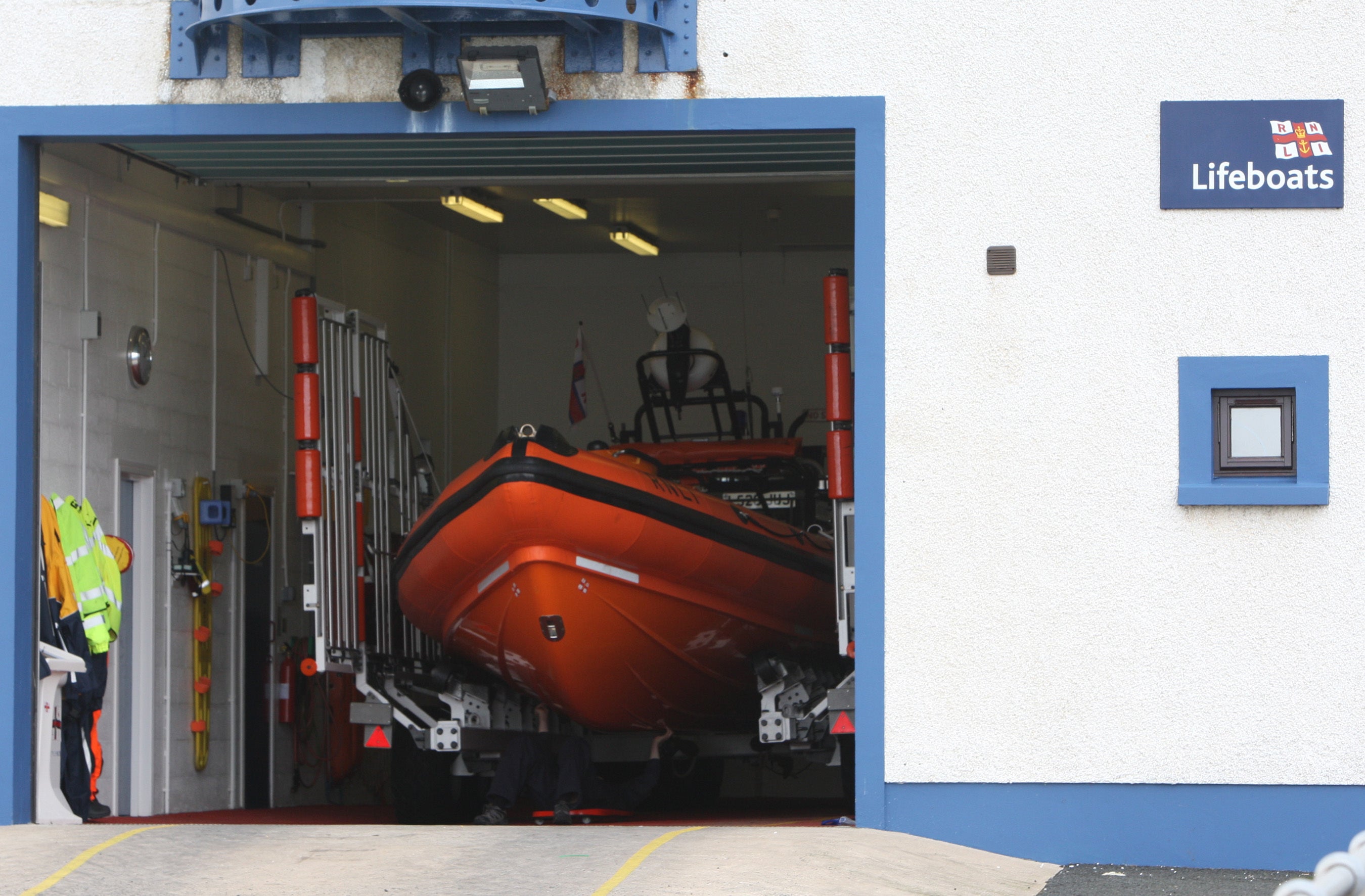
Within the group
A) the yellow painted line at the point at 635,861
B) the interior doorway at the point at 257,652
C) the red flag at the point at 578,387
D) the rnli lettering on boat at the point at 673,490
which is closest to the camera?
the yellow painted line at the point at 635,861

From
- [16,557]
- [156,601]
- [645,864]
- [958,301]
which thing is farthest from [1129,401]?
[156,601]

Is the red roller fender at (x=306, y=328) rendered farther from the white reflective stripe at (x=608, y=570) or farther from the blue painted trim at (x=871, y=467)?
the blue painted trim at (x=871, y=467)

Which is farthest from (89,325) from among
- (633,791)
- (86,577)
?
(633,791)

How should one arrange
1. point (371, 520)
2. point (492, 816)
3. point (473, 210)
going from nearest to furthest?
point (492, 816), point (371, 520), point (473, 210)

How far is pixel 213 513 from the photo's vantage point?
791 centimetres

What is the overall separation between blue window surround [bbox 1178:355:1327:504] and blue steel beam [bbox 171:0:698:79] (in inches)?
84.3

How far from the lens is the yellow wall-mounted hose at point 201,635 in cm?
785

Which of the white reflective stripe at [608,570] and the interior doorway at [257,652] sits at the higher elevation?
the white reflective stripe at [608,570]

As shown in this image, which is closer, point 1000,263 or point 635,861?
point 635,861

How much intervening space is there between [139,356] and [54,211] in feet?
3.13

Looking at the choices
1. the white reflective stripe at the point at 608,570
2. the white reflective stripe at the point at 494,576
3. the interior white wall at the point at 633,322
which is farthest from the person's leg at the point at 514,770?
the interior white wall at the point at 633,322

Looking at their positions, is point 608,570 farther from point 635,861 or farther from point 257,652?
point 257,652

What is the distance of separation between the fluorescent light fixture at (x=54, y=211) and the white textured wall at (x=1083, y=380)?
255 cm

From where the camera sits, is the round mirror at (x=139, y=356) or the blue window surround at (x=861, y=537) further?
the round mirror at (x=139, y=356)
